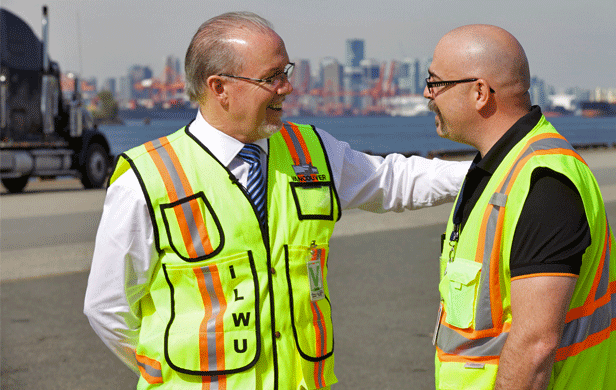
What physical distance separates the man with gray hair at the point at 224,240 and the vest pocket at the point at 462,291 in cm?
48

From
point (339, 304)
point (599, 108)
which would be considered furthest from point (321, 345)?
point (599, 108)

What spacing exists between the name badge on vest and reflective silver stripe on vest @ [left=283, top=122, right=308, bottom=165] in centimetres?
29

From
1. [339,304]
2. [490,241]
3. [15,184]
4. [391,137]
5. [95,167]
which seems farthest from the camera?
[391,137]

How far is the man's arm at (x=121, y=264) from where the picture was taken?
214 cm

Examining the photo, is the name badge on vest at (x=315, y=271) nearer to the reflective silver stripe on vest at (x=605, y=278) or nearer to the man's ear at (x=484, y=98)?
the man's ear at (x=484, y=98)

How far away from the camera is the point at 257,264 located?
7.03ft

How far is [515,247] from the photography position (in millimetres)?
1742

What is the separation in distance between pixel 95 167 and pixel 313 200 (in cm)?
1790

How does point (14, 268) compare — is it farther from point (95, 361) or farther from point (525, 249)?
point (525, 249)

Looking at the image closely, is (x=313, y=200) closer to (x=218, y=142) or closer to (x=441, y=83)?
(x=218, y=142)

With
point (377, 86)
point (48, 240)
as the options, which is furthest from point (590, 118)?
point (48, 240)

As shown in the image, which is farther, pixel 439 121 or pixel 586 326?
pixel 439 121

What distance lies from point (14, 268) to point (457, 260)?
7.34 meters

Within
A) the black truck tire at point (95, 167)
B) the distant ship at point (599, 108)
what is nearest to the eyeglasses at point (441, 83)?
the black truck tire at point (95, 167)
